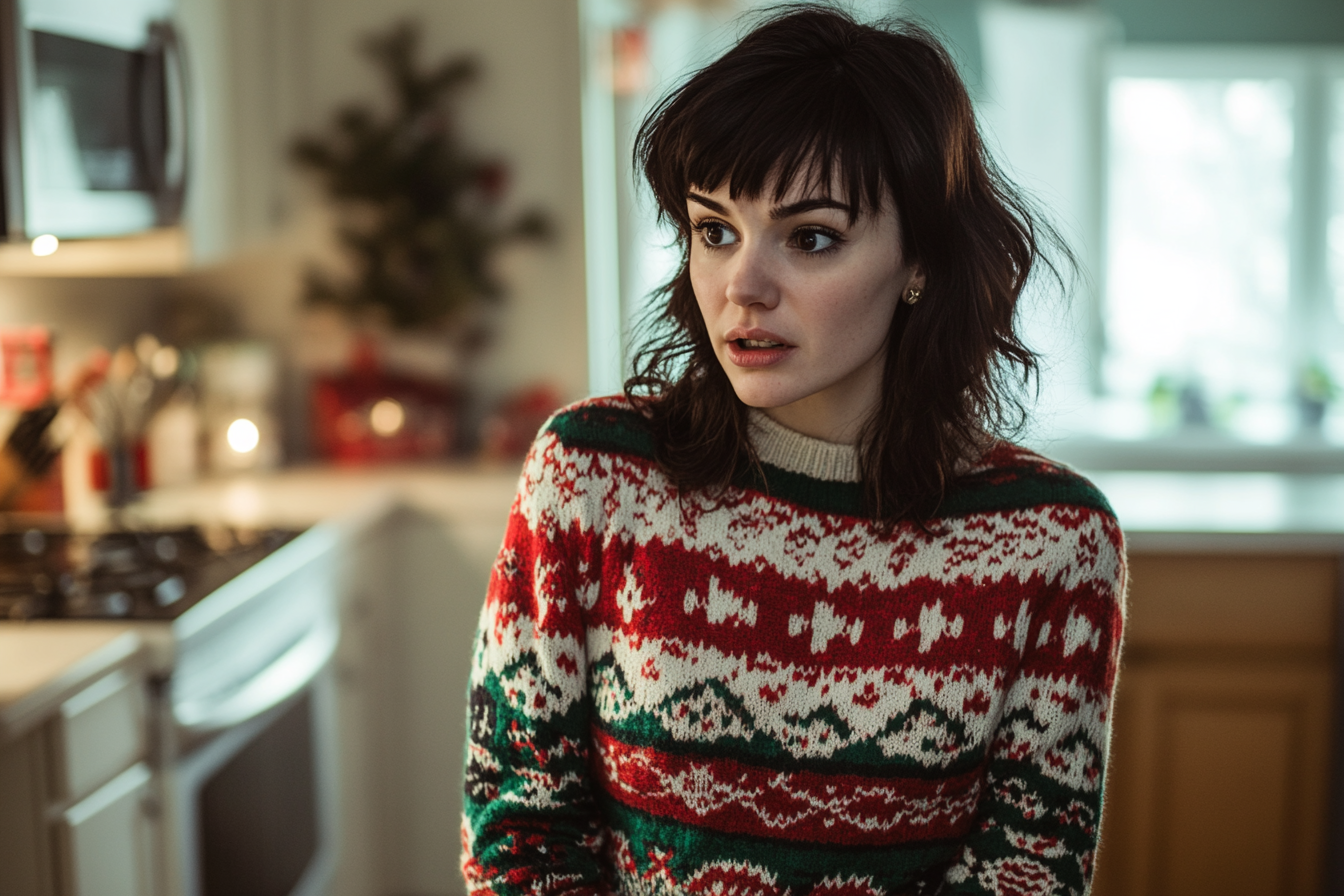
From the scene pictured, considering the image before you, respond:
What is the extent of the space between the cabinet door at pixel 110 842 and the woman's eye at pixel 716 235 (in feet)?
3.18

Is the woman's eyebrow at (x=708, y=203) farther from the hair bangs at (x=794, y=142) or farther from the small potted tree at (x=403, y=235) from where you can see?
the small potted tree at (x=403, y=235)

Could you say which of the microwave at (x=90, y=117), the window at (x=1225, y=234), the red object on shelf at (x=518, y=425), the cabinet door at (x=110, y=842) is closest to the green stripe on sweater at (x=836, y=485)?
the cabinet door at (x=110, y=842)

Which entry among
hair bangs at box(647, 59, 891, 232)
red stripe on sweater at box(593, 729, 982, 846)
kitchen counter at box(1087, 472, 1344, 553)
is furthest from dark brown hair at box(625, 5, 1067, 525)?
kitchen counter at box(1087, 472, 1344, 553)

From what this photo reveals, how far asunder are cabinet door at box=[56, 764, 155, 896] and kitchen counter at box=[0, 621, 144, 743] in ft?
0.47

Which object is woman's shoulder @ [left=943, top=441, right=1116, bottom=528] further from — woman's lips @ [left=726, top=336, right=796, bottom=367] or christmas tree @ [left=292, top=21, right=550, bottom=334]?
christmas tree @ [left=292, top=21, right=550, bottom=334]

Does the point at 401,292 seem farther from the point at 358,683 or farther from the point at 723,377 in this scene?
the point at 723,377

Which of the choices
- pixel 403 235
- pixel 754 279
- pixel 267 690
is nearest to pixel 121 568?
pixel 267 690

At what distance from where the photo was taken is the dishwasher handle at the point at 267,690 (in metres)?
1.62

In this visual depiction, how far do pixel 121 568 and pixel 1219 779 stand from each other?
1.86 meters

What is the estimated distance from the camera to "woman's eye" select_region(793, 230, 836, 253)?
3.02 feet

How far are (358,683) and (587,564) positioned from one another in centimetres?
146

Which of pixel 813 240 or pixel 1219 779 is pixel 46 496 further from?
pixel 1219 779

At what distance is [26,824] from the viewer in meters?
1.36

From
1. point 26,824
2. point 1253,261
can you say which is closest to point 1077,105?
point 1253,261
